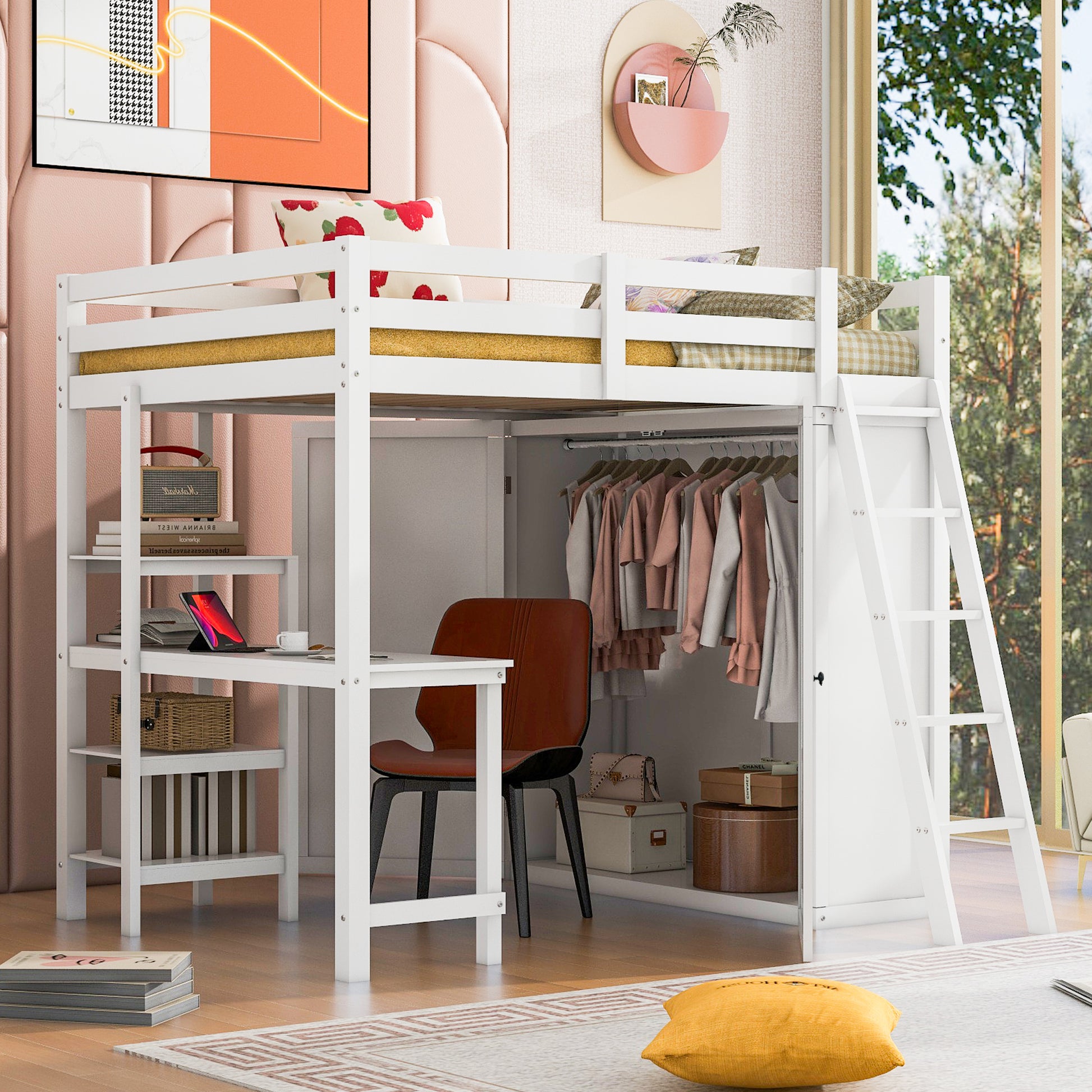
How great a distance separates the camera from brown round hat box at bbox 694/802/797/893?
525 cm

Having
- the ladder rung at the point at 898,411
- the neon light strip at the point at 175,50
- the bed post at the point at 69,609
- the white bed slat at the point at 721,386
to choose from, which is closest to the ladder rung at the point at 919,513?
the ladder rung at the point at 898,411

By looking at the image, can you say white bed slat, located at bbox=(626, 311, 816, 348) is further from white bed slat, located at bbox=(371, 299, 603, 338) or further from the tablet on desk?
the tablet on desk

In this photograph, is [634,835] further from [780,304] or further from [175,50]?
[175,50]

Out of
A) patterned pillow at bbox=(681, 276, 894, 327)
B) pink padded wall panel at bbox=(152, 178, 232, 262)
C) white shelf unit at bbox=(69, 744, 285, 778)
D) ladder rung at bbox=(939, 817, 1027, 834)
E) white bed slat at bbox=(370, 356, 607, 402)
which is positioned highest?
pink padded wall panel at bbox=(152, 178, 232, 262)

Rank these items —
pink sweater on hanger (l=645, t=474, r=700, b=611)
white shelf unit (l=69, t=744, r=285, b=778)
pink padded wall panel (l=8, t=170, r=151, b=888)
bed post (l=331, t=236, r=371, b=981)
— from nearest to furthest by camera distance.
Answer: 1. bed post (l=331, t=236, r=371, b=981)
2. white shelf unit (l=69, t=744, r=285, b=778)
3. pink sweater on hanger (l=645, t=474, r=700, b=611)
4. pink padded wall panel (l=8, t=170, r=151, b=888)

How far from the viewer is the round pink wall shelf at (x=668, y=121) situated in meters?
6.87

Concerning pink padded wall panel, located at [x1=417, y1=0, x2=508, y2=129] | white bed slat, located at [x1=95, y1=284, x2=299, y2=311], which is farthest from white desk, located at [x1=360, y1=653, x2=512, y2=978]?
pink padded wall panel, located at [x1=417, y1=0, x2=508, y2=129]

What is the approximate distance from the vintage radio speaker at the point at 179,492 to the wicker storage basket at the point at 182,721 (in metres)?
0.49

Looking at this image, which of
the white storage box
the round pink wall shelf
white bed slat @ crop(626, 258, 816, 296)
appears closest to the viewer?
white bed slat @ crop(626, 258, 816, 296)

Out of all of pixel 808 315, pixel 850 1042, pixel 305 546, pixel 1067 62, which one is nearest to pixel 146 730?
pixel 305 546

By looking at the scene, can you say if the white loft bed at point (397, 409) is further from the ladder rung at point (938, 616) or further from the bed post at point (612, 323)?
the ladder rung at point (938, 616)

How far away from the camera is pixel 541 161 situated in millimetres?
6688

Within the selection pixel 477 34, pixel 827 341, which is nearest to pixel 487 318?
pixel 827 341

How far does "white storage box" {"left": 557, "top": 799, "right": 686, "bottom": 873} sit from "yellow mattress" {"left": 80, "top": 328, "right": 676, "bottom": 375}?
1537mm
